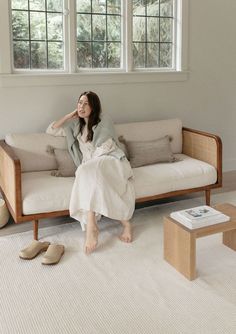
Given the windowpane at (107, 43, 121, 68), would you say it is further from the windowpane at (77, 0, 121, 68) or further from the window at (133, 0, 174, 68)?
the window at (133, 0, 174, 68)

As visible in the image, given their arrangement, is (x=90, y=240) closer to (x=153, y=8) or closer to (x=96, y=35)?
(x=96, y=35)

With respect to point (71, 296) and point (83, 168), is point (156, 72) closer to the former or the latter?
point (83, 168)

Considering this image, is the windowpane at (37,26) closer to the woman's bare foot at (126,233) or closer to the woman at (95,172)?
the woman at (95,172)

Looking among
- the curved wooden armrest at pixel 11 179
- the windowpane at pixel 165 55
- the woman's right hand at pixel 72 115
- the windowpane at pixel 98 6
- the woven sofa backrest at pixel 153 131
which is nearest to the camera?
the curved wooden armrest at pixel 11 179

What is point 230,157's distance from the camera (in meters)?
5.05

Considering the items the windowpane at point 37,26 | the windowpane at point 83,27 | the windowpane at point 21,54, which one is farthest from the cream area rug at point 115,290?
the windowpane at point 83,27

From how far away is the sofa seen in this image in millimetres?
3055

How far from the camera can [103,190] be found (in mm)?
3090

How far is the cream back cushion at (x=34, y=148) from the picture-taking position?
3529 millimetres

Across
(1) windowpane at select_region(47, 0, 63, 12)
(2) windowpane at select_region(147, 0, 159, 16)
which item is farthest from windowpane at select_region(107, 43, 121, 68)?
(1) windowpane at select_region(47, 0, 63, 12)

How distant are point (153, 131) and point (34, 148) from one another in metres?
1.14

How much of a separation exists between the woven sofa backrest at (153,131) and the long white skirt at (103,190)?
2.26ft

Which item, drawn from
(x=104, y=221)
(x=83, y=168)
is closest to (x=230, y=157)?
(x=104, y=221)

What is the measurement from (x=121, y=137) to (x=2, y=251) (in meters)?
1.47
